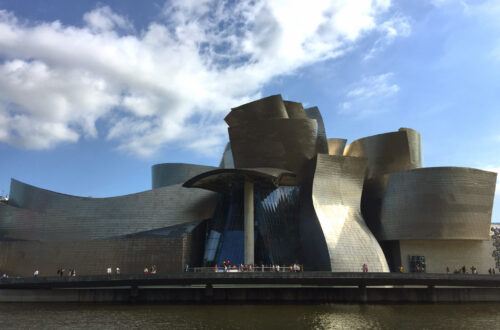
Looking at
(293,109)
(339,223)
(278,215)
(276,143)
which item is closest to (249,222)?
(278,215)

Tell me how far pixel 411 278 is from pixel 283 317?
8.50 m

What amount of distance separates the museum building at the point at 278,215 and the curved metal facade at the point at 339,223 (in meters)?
0.08

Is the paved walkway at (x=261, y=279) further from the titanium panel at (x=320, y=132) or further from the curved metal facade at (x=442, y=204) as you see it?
the titanium panel at (x=320, y=132)

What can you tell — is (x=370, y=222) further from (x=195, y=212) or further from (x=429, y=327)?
(x=429, y=327)

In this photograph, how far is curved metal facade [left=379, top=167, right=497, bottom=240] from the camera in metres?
30.6

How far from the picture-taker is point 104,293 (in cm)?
2298

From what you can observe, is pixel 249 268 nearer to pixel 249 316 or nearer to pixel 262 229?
pixel 262 229

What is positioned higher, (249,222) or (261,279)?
(249,222)

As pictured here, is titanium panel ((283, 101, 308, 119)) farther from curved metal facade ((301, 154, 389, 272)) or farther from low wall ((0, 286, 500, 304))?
low wall ((0, 286, 500, 304))

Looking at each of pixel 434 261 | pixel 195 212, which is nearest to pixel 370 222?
pixel 434 261

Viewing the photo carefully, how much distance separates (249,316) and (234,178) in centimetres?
1292

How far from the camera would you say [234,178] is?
28453 mm

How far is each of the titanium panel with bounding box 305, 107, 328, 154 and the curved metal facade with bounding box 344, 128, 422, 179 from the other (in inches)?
193

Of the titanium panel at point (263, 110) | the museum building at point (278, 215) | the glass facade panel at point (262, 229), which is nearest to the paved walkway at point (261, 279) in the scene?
the museum building at point (278, 215)
